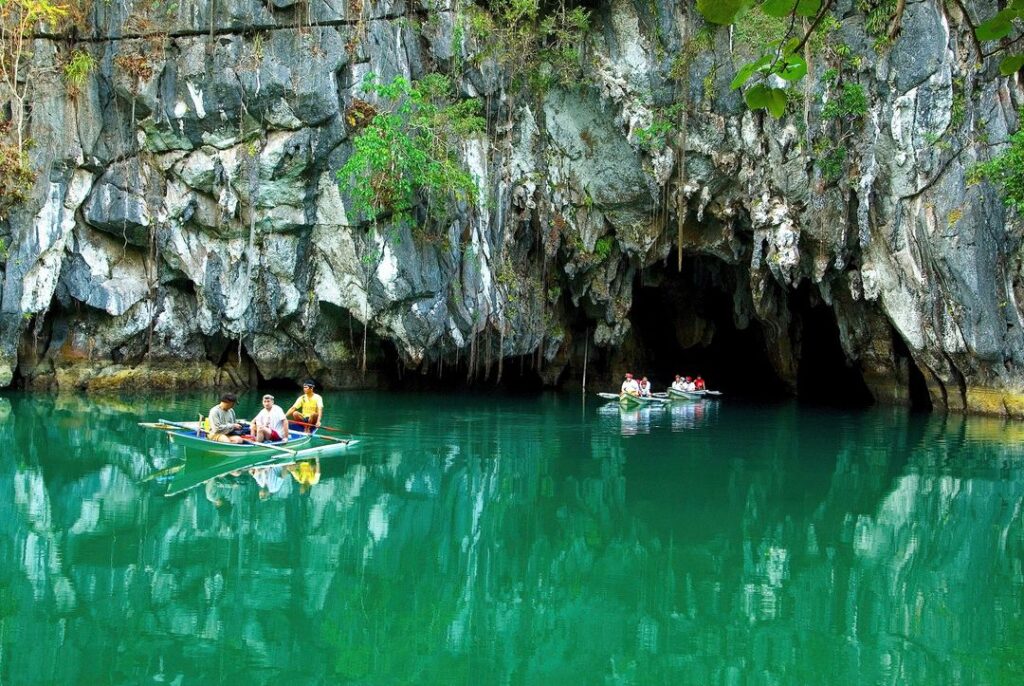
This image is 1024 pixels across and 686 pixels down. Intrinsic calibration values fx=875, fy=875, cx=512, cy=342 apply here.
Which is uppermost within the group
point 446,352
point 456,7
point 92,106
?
point 456,7

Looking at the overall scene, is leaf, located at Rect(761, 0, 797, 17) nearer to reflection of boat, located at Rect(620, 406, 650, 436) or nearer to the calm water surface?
the calm water surface

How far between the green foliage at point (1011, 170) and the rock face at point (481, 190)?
1.35 m

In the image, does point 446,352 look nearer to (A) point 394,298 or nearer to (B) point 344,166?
(A) point 394,298

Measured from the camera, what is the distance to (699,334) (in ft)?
89.8

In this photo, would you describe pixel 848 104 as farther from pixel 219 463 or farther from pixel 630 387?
pixel 219 463

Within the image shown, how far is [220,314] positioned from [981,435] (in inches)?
637

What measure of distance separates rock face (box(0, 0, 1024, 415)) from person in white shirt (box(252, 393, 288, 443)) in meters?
7.84

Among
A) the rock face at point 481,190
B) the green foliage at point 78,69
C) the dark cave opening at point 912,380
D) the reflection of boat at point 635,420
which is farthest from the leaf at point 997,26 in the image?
the green foliage at point 78,69

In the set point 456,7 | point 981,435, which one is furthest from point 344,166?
point 981,435

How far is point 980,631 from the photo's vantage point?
5.87 meters

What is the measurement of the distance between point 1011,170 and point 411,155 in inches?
457

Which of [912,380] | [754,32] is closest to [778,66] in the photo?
[754,32]

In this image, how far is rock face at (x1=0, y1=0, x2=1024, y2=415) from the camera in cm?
1838

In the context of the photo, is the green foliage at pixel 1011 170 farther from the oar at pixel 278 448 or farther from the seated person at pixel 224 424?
the seated person at pixel 224 424
